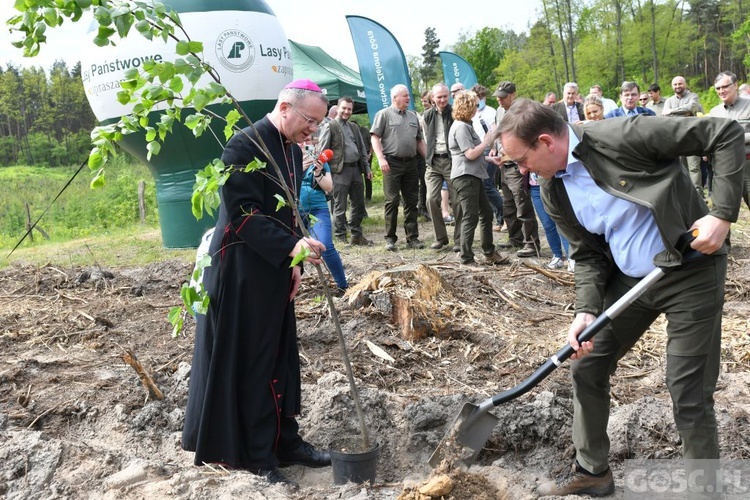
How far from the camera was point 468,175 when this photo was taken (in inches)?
313

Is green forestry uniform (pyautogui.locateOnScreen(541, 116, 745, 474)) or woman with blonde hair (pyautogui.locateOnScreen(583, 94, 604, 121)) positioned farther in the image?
woman with blonde hair (pyautogui.locateOnScreen(583, 94, 604, 121))

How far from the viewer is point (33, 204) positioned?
27391mm

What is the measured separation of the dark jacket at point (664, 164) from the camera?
8.69ft

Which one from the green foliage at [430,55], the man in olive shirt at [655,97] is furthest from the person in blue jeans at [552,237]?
the green foliage at [430,55]

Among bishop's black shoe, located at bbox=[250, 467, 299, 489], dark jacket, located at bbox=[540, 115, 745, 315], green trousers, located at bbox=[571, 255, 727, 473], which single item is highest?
dark jacket, located at bbox=[540, 115, 745, 315]

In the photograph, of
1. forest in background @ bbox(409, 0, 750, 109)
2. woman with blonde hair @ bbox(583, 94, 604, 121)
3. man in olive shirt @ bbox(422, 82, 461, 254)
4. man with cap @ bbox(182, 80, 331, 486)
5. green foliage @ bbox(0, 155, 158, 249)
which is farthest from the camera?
forest in background @ bbox(409, 0, 750, 109)

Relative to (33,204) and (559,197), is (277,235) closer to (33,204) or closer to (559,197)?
(559,197)

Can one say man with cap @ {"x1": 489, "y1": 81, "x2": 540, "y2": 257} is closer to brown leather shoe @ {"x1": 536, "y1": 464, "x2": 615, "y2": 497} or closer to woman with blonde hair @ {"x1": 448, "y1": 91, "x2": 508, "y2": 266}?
woman with blonde hair @ {"x1": 448, "y1": 91, "x2": 508, "y2": 266}

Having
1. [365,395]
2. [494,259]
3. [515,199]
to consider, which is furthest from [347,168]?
[365,395]

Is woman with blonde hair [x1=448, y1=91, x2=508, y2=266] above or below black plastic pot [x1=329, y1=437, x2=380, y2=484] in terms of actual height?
above

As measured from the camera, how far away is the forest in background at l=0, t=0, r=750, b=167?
48344 mm

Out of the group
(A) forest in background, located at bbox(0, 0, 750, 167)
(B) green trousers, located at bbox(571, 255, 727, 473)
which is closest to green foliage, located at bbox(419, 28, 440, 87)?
(A) forest in background, located at bbox(0, 0, 750, 167)

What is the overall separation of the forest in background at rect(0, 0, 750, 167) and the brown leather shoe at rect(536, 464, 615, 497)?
144 feet

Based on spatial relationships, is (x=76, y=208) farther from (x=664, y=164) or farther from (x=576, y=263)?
(x=664, y=164)
